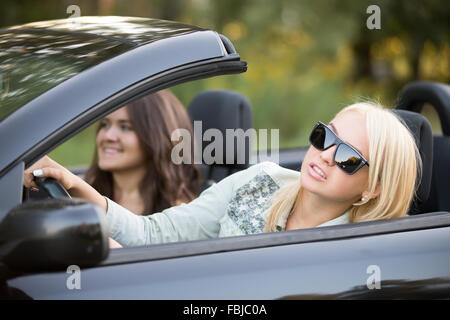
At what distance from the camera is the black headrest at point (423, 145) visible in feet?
7.91

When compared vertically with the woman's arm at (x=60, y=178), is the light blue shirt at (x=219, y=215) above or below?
below

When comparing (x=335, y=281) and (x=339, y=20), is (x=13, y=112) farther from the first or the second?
(x=339, y=20)

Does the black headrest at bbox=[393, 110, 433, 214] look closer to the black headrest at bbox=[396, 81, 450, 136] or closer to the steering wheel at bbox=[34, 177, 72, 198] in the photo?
the black headrest at bbox=[396, 81, 450, 136]

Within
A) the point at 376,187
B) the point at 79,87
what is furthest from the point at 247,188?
the point at 79,87

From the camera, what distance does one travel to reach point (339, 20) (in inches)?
424

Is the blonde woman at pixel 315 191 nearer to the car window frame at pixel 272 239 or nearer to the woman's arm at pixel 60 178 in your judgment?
the woman's arm at pixel 60 178

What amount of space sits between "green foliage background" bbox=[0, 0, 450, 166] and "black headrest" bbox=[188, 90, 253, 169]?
4.49m

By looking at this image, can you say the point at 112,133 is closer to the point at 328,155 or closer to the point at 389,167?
the point at 328,155

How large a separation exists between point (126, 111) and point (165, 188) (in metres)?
0.40

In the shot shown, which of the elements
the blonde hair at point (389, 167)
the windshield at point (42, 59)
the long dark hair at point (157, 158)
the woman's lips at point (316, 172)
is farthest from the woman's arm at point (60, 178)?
the long dark hair at point (157, 158)

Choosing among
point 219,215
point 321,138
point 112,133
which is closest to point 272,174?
point 219,215

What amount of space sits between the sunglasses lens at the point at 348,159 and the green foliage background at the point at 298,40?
606 cm

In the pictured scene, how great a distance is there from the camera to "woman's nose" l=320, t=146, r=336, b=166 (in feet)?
7.01

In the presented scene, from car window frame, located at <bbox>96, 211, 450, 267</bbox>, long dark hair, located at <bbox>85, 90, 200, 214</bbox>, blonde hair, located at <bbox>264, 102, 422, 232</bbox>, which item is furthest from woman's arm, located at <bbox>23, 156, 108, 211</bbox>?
long dark hair, located at <bbox>85, 90, 200, 214</bbox>
